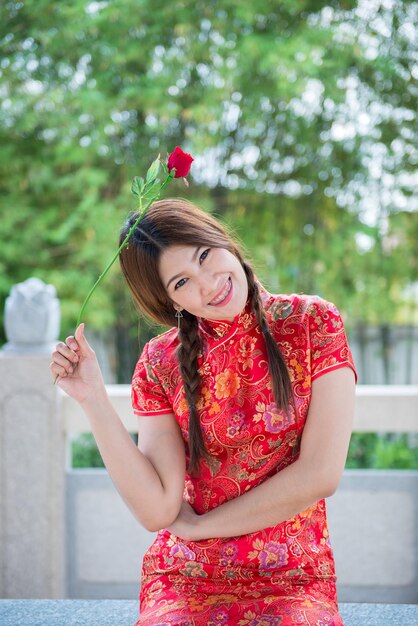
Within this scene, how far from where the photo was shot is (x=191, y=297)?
5.02 feet

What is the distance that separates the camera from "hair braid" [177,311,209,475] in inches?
64.0

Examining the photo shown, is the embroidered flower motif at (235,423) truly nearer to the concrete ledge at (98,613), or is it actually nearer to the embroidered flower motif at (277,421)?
the embroidered flower motif at (277,421)

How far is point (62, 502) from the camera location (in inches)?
118

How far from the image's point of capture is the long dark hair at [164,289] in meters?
1.54

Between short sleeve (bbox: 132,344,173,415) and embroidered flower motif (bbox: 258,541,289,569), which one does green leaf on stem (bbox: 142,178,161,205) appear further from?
embroidered flower motif (bbox: 258,541,289,569)

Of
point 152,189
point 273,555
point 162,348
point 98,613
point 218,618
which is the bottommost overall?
point 98,613

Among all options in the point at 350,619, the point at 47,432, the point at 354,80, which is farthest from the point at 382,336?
the point at 350,619

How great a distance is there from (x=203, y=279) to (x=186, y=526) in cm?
50

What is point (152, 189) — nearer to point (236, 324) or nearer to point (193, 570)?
point (236, 324)

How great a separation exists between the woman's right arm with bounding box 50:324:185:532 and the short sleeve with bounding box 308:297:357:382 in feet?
1.21

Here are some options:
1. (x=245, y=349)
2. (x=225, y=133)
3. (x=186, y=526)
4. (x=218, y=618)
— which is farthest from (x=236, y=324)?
(x=225, y=133)

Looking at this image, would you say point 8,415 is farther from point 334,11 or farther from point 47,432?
point 334,11

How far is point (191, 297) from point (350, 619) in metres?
0.88

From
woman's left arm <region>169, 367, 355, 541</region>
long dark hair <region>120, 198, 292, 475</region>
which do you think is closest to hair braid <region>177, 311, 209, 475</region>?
long dark hair <region>120, 198, 292, 475</region>
